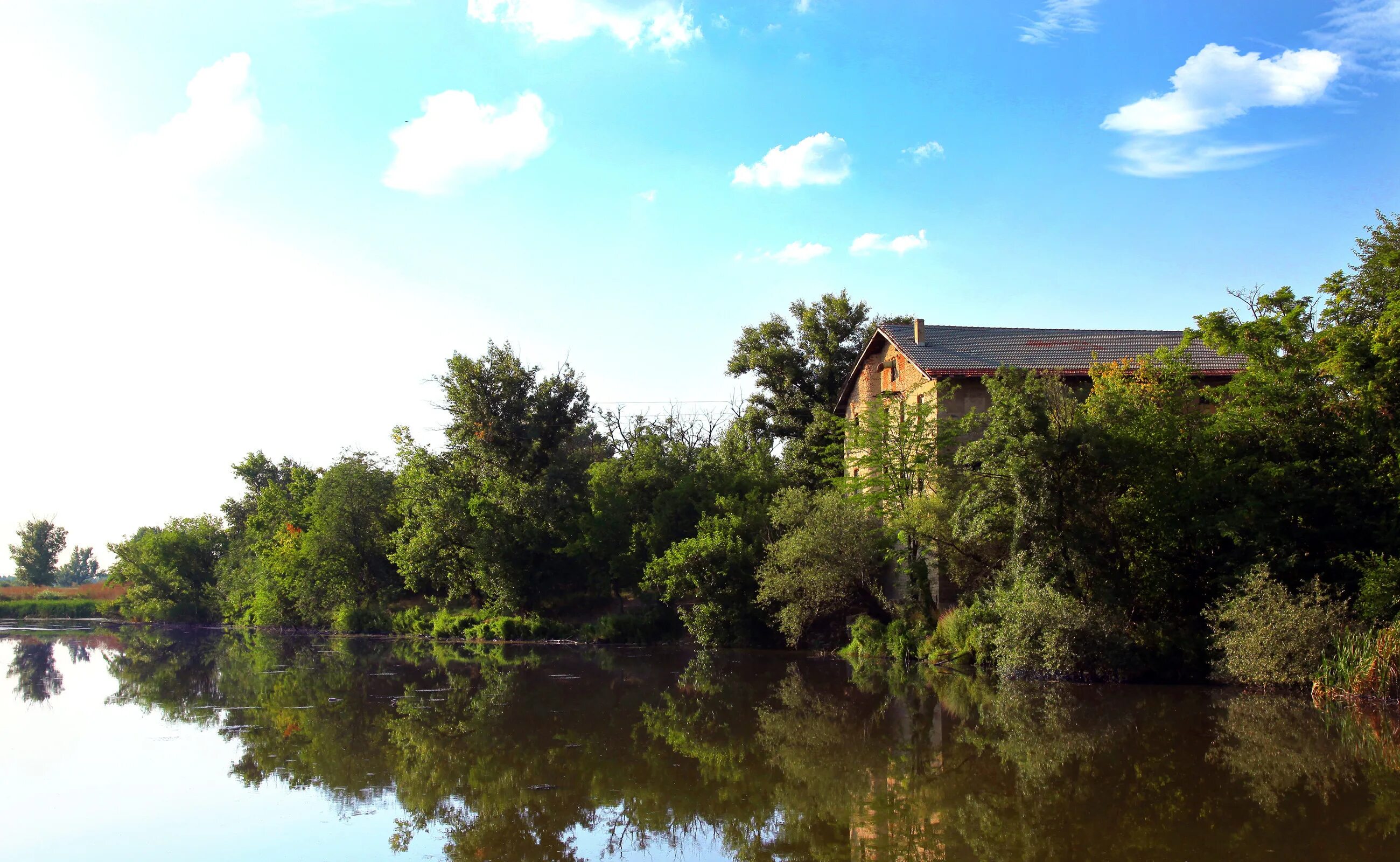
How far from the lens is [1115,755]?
13086mm

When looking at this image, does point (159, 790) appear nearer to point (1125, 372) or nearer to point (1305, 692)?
point (1305, 692)

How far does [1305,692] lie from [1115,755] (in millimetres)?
7561

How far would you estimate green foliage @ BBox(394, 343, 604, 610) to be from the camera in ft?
119

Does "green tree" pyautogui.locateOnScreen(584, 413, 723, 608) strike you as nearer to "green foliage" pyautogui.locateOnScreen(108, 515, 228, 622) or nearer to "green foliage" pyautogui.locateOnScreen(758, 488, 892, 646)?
"green foliage" pyautogui.locateOnScreen(758, 488, 892, 646)

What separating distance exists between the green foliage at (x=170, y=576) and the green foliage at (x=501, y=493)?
19237mm

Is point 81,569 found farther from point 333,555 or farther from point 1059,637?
point 1059,637

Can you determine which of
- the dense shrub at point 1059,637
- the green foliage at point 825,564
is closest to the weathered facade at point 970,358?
the green foliage at point 825,564

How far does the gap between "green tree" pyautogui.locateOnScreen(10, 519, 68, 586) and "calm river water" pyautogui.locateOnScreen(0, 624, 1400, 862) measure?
69959 mm

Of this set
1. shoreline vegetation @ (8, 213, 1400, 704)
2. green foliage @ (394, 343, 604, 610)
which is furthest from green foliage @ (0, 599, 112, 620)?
green foliage @ (394, 343, 604, 610)

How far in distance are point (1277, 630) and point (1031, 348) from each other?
14.5 m

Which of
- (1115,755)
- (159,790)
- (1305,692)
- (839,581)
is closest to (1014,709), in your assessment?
(1115,755)

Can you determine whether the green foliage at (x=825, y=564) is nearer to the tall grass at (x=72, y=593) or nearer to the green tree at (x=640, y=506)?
the green tree at (x=640, y=506)

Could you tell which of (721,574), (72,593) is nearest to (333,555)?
(721,574)

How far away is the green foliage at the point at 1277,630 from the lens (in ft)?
58.2
